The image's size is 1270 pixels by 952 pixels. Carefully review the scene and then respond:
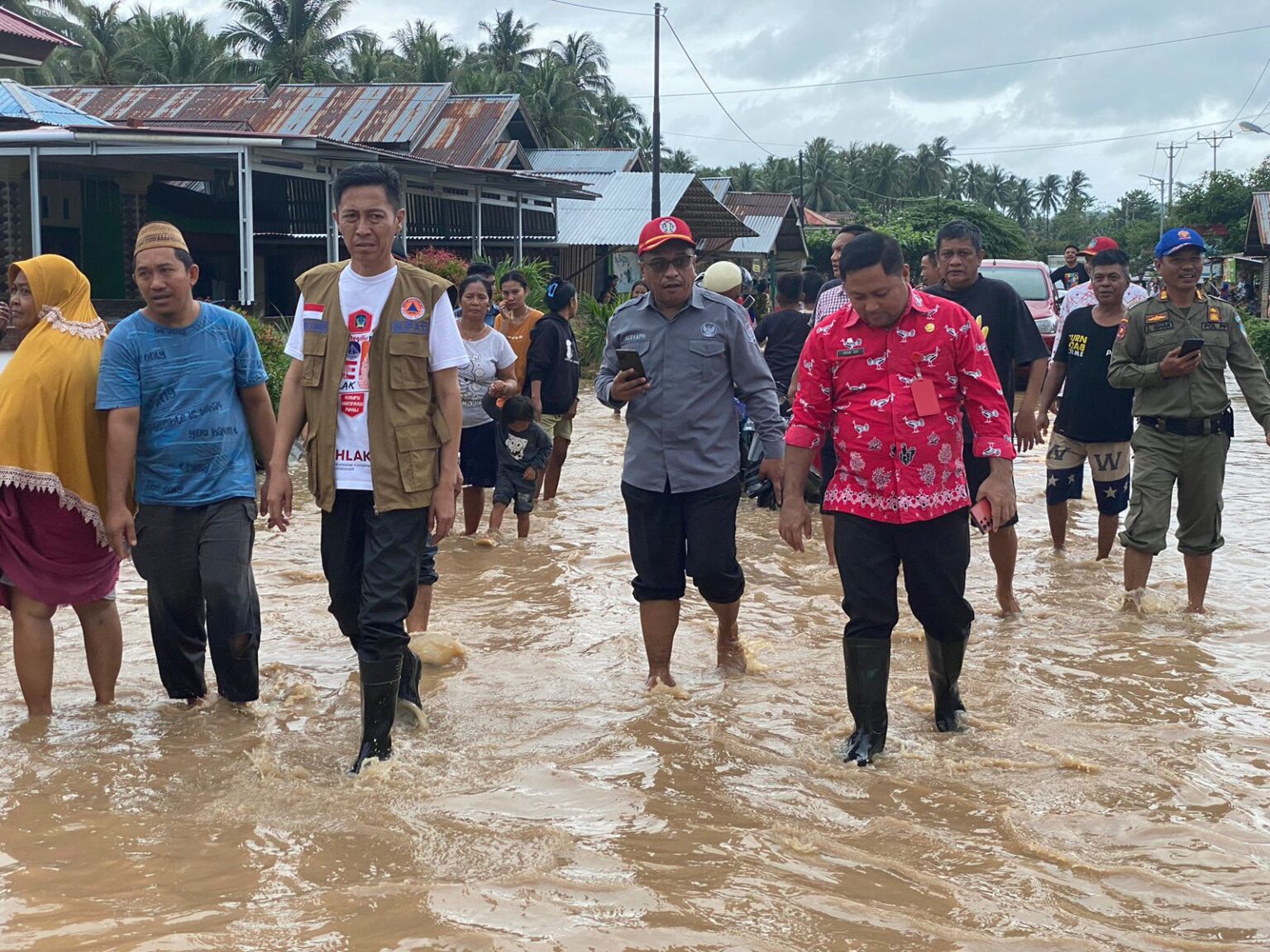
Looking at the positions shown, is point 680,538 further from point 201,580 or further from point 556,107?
point 556,107

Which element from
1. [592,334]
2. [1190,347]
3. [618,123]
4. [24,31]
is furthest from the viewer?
[618,123]

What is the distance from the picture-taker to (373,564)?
456cm

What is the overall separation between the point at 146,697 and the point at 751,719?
2452 mm

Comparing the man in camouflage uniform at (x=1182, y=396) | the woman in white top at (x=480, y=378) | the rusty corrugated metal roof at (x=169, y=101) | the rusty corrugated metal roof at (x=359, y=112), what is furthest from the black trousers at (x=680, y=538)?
the rusty corrugated metal roof at (x=169, y=101)

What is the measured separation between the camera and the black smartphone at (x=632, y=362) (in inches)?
208

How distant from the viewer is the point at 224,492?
4.95m

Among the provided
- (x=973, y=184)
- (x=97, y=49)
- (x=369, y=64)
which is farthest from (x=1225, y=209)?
(x=973, y=184)

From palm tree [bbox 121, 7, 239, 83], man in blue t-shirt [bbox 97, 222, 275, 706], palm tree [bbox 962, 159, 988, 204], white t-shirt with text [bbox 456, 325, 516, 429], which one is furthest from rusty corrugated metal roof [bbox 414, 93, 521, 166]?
palm tree [bbox 962, 159, 988, 204]

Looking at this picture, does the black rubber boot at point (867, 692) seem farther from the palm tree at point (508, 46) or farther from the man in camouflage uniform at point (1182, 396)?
the palm tree at point (508, 46)

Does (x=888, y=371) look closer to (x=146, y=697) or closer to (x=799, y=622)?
(x=799, y=622)

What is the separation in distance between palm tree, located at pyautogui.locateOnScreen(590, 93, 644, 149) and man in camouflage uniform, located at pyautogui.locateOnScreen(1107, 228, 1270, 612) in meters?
56.2

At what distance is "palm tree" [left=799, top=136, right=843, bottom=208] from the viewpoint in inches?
3809

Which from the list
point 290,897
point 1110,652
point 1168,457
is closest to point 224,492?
point 290,897

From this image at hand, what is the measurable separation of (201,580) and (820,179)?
314 feet
